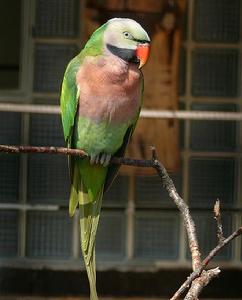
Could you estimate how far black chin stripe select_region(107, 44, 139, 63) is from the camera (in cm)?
197

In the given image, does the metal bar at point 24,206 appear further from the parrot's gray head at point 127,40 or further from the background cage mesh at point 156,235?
the parrot's gray head at point 127,40

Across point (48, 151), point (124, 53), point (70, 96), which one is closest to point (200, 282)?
point (48, 151)

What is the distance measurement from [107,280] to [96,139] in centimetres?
189

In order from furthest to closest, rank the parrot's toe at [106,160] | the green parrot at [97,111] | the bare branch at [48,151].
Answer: the parrot's toe at [106,160] < the green parrot at [97,111] < the bare branch at [48,151]

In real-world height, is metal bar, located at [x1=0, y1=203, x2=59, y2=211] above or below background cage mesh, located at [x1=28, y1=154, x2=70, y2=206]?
below

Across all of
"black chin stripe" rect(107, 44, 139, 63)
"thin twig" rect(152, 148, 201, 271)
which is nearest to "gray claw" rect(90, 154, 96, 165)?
"black chin stripe" rect(107, 44, 139, 63)

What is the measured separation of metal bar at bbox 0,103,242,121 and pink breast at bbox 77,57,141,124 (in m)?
1.55

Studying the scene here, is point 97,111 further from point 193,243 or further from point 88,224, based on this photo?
point 193,243

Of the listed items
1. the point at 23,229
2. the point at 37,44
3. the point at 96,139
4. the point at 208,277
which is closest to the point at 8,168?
the point at 23,229

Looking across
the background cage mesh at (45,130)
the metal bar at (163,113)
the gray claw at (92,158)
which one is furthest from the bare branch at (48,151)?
the background cage mesh at (45,130)

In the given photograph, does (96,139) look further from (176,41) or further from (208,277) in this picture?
(176,41)

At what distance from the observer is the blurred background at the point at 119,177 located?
3.90m

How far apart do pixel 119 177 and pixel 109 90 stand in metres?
1.85

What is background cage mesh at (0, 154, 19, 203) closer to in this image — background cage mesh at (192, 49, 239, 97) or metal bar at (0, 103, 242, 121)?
metal bar at (0, 103, 242, 121)
